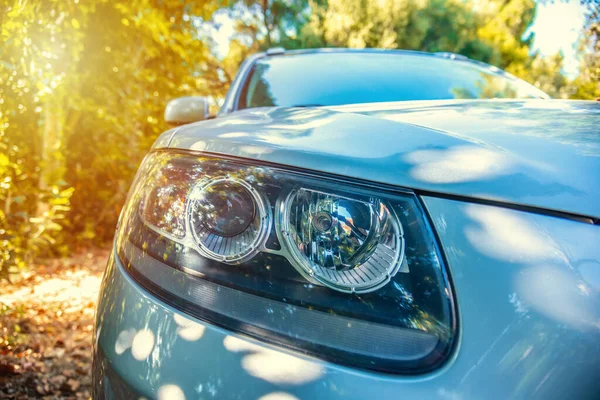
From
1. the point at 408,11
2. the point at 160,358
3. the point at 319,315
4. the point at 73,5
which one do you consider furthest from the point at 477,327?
the point at 408,11

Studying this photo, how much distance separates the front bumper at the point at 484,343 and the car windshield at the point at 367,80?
153 centimetres

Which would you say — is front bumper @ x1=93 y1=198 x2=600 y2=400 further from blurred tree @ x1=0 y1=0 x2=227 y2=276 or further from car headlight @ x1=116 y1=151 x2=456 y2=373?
blurred tree @ x1=0 y1=0 x2=227 y2=276

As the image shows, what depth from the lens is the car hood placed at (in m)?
0.77

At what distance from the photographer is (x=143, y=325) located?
0.93 m

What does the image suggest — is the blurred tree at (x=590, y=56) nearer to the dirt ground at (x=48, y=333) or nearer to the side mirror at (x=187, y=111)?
the side mirror at (x=187, y=111)

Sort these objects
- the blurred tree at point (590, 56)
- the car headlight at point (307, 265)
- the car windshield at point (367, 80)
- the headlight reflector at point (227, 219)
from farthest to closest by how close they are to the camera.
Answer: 1. the car windshield at point (367, 80)
2. the blurred tree at point (590, 56)
3. the headlight reflector at point (227, 219)
4. the car headlight at point (307, 265)

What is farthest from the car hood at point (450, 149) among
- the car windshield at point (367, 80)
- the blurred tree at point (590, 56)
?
the car windshield at point (367, 80)

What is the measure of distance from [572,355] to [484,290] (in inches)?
5.7

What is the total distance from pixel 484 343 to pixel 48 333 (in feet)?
10.0

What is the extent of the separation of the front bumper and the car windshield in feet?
5.01

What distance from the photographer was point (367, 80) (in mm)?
2438

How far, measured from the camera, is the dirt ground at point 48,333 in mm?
2328

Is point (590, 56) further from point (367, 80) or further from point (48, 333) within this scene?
point (48, 333)

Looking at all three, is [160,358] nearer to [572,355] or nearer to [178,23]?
[572,355]
